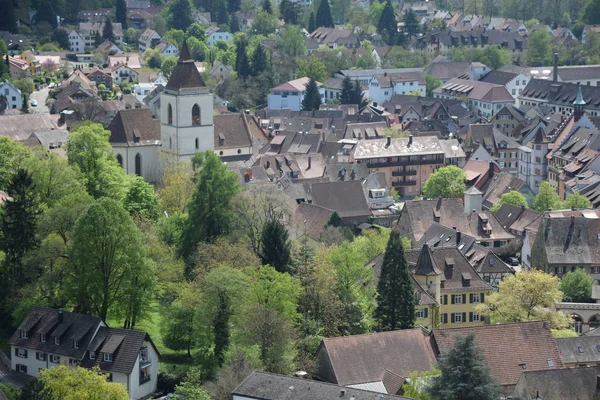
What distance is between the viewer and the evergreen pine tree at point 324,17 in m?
187

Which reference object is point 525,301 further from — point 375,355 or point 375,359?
point 375,359

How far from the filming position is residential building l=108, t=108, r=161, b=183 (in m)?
85.9

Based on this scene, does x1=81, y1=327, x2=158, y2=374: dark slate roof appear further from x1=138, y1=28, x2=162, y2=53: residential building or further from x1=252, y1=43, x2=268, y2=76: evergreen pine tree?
x1=138, y1=28, x2=162, y2=53: residential building

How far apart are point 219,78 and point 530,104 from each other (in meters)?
33.3

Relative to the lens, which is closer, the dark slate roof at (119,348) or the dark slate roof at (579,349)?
the dark slate roof at (119,348)

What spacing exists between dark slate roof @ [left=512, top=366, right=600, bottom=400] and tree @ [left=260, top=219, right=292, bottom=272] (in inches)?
550

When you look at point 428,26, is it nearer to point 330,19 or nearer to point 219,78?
point 330,19

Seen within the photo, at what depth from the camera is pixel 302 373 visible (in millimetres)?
55312

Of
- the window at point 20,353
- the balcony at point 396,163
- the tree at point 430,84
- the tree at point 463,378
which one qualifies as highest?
the tree at point 430,84

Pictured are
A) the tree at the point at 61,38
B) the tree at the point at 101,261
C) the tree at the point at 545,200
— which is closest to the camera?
the tree at the point at 101,261

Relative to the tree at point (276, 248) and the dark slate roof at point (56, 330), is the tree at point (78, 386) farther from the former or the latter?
the tree at point (276, 248)

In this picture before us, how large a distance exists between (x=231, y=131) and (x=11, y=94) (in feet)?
118

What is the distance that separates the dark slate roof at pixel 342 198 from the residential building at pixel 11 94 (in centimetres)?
4316

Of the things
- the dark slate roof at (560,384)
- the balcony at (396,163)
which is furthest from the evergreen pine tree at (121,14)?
the dark slate roof at (560,384)
